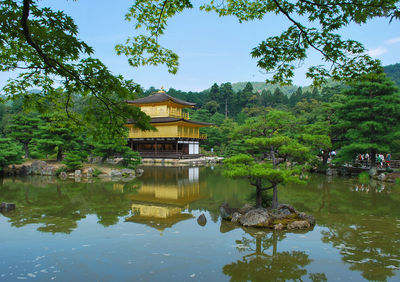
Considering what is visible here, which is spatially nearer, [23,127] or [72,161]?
[72,161]

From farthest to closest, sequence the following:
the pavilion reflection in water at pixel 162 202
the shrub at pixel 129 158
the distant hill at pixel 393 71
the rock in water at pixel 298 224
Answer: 1. the distant hill at pixel 393 71
2. the shrub at pixel 129 158
3. the pavilion reflection in water at pixel 162 202
4. the rock in water at pixel 298 224

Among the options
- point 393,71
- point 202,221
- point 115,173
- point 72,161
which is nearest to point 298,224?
point 202,221

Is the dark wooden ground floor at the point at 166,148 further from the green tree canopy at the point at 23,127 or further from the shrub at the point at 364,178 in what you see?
the shrub at the point at 364,178

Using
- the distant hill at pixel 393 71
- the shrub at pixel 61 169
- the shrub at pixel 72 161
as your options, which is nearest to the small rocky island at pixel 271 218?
the shrub at pixel 72 161

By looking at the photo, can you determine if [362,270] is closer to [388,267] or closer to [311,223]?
[388,267]

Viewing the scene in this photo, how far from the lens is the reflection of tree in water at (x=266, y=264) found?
14.1 feet

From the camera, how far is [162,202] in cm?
934

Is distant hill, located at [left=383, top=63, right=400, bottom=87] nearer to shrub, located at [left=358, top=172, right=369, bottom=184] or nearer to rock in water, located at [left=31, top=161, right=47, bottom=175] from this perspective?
shrub, located at [left=358, top=172, right=369, bottom=184]

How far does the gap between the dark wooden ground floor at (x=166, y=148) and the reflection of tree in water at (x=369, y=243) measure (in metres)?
20.1

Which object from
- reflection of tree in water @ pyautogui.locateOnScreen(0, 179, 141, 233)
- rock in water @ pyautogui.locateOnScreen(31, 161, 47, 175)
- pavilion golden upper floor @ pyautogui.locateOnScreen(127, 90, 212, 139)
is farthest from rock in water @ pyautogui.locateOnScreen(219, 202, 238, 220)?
pavilion golden upper floor @ pyautogui.locateOnScreen(127, 90, 212, 139)

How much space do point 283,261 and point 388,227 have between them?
135 inches

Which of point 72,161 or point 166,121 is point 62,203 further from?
point 166,121

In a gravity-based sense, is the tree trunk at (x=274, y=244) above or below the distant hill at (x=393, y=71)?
below

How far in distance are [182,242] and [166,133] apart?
22.3 m
